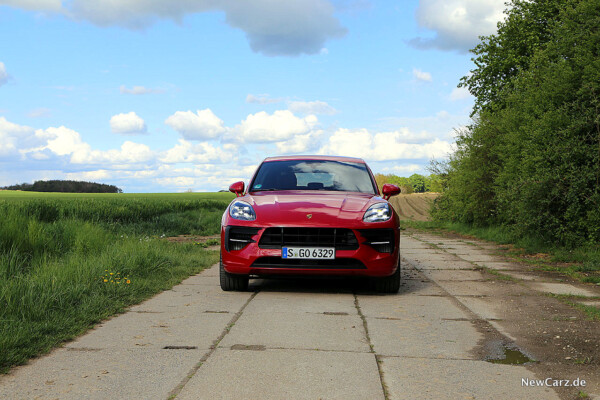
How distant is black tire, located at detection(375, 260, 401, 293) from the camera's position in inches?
254

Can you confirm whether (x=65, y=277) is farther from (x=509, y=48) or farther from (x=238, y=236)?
(x=509, y=48)

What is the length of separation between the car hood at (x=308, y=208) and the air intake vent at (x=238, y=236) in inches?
6.9

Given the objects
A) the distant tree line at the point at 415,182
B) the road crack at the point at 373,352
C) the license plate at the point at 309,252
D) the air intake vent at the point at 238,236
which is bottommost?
the road crack at the point at 373,352

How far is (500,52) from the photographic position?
26531 mm

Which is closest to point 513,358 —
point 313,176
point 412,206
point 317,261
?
point 317,261

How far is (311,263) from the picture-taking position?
604cm

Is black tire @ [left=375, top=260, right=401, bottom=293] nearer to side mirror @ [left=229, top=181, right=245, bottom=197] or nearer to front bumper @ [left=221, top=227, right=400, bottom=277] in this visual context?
front bumper @ [left=221, top=227, right=400, bottom=277]

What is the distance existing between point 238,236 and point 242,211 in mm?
292

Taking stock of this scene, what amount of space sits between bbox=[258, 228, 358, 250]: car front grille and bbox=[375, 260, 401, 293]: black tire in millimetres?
684

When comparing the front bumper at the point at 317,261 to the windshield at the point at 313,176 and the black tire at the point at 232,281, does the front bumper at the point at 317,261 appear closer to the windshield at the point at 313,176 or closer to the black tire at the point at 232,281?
the black tire at the point at 232,281

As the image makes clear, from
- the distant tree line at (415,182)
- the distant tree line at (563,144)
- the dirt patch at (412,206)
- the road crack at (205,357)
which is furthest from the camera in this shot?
the dirt patch at (412,206)

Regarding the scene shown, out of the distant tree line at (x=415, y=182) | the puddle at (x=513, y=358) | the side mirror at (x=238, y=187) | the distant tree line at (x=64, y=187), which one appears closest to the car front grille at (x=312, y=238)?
the side mirror at (x=238, y=187)

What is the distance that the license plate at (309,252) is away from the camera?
600 cm

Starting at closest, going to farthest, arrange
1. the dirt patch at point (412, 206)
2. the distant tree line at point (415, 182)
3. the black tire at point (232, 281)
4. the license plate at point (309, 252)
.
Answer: the license plate at point (309, 252) < the black tire at point (232, 281) < the distant tree line at point (415, 182) < the dirt patch at point (412, 206)
